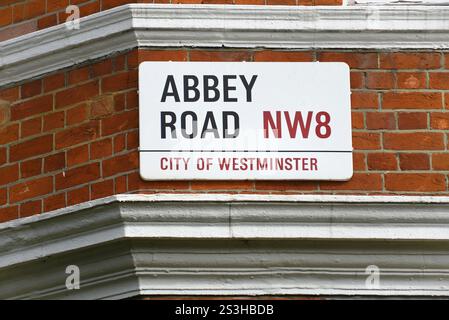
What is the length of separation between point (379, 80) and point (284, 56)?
1.66 ft

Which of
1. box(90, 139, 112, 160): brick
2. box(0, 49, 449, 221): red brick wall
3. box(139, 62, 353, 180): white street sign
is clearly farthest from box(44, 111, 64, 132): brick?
box(139, 62, 353, 180): white street sign

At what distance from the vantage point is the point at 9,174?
34.6 ft

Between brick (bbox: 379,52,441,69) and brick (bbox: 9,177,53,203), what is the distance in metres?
1.83

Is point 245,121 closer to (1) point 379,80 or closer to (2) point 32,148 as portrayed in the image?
(1) point 379,80

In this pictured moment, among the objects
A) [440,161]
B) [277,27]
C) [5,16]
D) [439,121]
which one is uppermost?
[5,16]

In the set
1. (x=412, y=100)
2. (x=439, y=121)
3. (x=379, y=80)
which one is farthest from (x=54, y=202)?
(x=439, y=121)

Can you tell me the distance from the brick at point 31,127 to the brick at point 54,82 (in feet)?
0.56

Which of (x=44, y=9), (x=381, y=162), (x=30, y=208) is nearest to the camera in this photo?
(x=381, y=162)

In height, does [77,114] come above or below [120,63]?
below

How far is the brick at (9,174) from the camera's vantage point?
1050cm

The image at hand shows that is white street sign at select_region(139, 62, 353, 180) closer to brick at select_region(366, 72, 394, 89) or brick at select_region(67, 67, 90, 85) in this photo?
brick at select_region(366, 72, 394, 89)

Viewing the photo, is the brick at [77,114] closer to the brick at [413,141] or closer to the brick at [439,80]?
the brick at [413,141]

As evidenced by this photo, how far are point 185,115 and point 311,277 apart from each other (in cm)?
105

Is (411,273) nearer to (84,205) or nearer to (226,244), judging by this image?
(226,244)
